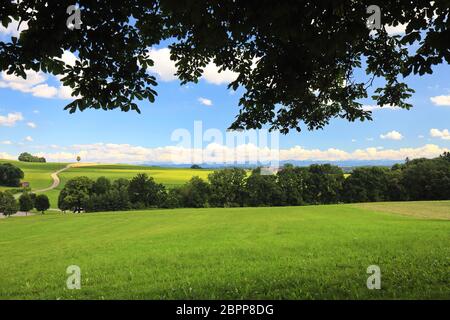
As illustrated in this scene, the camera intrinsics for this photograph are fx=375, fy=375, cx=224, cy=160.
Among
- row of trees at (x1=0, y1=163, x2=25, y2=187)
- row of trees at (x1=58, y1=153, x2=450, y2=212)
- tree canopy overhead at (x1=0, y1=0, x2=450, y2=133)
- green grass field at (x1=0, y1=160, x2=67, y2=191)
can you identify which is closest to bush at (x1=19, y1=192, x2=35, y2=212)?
row of trees at (x1=58, y1=153, x2=450, y2=212)

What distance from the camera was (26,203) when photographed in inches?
4840

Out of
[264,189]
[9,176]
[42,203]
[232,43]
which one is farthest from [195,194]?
[232,43]

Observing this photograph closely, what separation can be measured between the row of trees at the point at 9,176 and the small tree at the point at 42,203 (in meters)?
24.1

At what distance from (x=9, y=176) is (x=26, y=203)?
26.1 meters

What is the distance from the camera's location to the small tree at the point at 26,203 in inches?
4840

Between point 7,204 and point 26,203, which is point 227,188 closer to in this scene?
point 26,203

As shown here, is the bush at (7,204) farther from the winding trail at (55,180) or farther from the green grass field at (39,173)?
the winding trail at (55,180)

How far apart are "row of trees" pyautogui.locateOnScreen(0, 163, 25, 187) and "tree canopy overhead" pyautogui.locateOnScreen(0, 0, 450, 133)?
152 m

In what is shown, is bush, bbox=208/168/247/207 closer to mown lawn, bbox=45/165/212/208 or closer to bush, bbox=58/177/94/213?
mown lawn, bbox=45/165/212/208

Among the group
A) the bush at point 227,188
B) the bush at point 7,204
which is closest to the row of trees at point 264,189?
the bush at point 227,188

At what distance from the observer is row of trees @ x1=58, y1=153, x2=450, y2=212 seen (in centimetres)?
10762

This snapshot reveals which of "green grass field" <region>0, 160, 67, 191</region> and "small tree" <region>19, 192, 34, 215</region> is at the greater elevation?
"green grass field" <region>0, 160, 67, 191</region>

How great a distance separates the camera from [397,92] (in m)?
12.6
